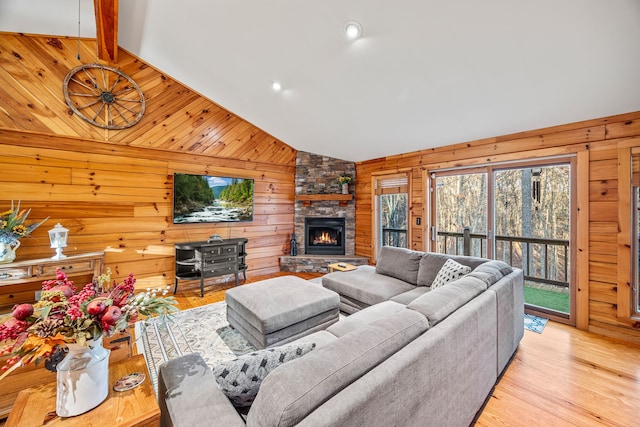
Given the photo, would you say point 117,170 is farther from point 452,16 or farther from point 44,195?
point 452,16

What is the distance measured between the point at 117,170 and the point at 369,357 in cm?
428

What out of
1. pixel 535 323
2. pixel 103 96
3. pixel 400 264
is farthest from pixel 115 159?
pixel 535 323

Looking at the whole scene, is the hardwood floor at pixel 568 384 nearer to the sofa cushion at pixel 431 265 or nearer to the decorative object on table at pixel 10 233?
the sofa cushion at pixel 431 265

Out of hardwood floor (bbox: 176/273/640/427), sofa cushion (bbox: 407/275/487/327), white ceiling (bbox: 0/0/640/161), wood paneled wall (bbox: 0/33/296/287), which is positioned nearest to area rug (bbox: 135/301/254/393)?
wood paneled wall (bbox: 0/33/296/287)

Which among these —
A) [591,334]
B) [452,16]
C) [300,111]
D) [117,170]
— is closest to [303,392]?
[452,16]

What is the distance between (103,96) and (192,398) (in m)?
4.28

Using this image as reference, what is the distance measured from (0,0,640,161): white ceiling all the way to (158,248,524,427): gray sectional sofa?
2.04m

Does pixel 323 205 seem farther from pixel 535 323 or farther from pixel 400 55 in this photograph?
pixel 535 323

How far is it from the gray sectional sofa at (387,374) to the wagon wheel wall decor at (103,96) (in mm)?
3872

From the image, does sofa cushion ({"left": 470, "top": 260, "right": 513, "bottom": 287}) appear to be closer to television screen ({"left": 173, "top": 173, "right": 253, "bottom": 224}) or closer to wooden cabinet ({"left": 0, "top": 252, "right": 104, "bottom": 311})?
television screen ({"left": 173, "top": 173, "right": 253, "bottom": 224})

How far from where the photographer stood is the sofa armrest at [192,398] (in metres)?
0.95

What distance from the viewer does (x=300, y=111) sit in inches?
163

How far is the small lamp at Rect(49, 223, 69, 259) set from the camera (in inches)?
121

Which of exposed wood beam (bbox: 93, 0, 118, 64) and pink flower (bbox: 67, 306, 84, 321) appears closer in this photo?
pink flower (bbox: 67, 306, 84, 321)
